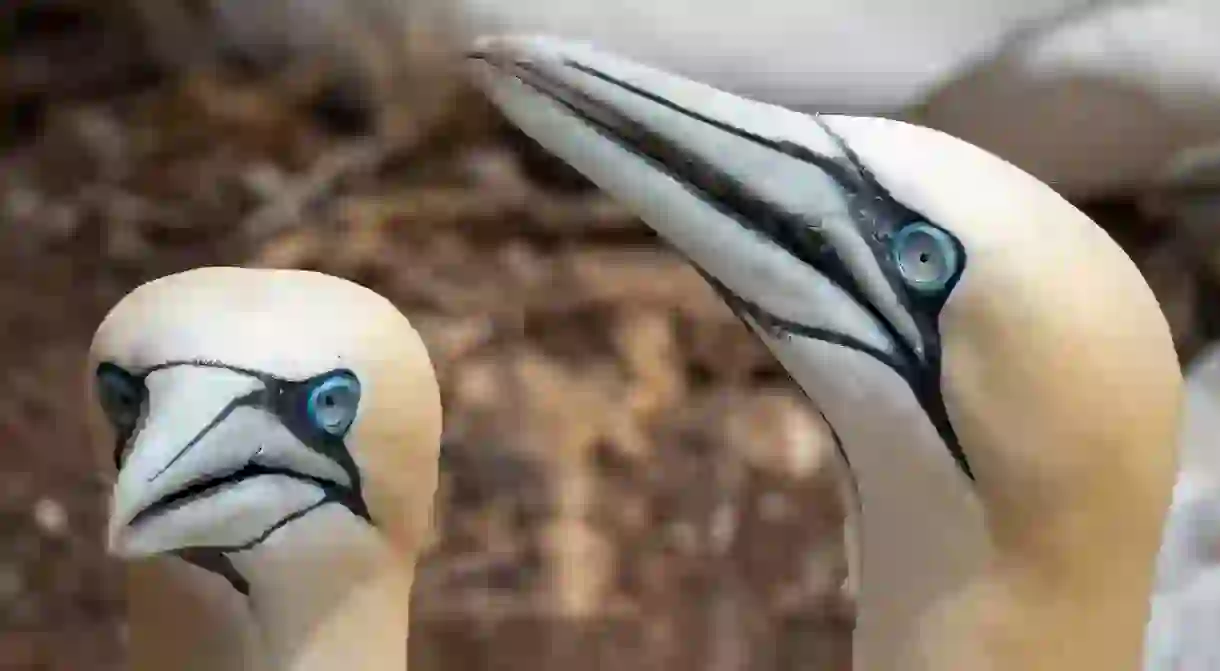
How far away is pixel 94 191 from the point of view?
1748mm

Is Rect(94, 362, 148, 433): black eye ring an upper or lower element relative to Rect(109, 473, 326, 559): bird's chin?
upper

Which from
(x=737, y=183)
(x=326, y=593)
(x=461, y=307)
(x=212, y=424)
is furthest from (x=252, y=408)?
(x=461, y=307)

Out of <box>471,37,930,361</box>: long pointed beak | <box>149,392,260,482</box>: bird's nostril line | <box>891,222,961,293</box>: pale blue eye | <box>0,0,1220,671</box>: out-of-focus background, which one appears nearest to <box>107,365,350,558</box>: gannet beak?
<box>149,392,260,482</box>: bird's nostril line

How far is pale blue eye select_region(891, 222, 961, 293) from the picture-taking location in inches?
24.1

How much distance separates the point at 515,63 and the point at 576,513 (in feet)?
2.75

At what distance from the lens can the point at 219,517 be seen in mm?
690

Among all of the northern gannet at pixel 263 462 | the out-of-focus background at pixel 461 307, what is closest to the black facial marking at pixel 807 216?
the northern gannet at pixel 263 462

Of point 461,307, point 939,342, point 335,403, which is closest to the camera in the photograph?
point 939,342

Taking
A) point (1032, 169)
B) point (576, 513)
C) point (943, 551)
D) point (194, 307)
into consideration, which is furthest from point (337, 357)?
point (1032, 169)

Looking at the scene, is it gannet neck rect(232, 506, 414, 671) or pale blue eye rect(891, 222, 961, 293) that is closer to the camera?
pale blue eye rect(891, 222, 961, 293)

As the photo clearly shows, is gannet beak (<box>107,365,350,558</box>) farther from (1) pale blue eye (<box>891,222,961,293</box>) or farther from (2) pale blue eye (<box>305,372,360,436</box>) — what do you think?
(1) pale blue eye (<box>891,222,961,293</box>)

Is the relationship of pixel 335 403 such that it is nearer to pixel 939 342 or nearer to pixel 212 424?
pixel 212 424

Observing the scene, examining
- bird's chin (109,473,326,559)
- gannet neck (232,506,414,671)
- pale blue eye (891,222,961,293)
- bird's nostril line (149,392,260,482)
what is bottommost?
gannet neck (232,506,414,671)

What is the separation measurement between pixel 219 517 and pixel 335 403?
84 millimetres
